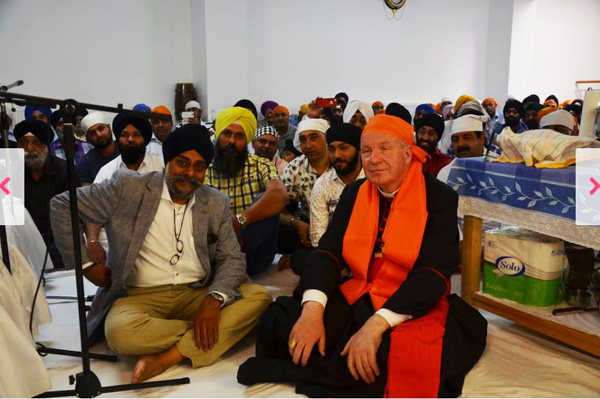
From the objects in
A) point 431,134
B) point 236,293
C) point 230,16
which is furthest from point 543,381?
point 230,16

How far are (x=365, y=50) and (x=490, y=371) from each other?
9.50 meters

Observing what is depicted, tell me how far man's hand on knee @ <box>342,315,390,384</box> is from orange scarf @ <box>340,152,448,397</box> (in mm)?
60

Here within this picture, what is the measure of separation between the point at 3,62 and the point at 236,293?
7136 millimetres

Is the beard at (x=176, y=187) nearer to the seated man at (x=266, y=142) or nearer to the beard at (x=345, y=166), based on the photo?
the beard at (x=345, y=166)

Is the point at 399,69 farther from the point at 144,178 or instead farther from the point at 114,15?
the point at 144,178

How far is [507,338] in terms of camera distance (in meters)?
2.71

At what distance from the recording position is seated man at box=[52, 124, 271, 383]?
2.42 meters

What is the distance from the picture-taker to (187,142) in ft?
8.42

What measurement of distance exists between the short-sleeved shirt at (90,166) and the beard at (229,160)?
128 cm

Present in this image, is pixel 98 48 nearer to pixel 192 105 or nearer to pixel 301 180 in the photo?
pixel 192 105

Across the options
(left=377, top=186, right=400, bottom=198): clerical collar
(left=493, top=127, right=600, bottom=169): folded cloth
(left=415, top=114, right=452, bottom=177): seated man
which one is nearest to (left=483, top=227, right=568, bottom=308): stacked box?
(left=493, top=127, right=600, bottom=169): folded cloth

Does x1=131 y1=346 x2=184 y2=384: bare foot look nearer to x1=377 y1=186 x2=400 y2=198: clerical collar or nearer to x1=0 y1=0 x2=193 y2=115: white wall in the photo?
x1=377 y1=186 x2=400 y2=198: clerical collar

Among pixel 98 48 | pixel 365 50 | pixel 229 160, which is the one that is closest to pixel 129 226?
pixel 229 160

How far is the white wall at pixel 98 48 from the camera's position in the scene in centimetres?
809
